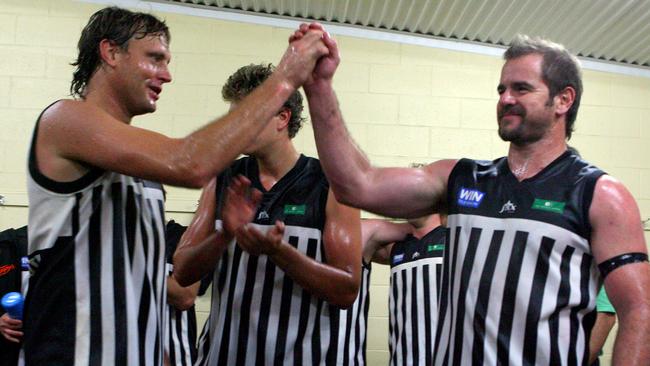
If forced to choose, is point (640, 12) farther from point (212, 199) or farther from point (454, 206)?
point (212, 199)

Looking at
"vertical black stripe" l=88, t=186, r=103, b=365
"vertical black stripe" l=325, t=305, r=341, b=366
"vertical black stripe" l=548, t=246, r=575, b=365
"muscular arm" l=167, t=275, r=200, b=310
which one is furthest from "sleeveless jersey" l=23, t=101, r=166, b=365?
"muscular arm" l=167, t=275, r=200, b=310

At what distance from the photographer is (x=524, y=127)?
91.7 inches

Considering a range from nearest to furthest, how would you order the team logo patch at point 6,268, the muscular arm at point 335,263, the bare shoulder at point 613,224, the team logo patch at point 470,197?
1. the bare shoulder at point 613,224
2. the team logo patch at point 470,197
3. the muscular arm at point 335,263
4. the team logo patch at point 6,268

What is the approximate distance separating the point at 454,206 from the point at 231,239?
0.82 m

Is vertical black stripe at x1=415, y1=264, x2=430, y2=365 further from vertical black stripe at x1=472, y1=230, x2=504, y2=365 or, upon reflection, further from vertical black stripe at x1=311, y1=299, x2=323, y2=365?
vertical black stripe at x1=472, y1=230, x2=504, y2=365

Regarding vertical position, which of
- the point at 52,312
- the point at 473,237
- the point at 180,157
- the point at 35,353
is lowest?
the point at 35,353

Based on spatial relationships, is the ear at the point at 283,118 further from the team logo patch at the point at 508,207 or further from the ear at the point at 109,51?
the team logo patch at the point at 508,207

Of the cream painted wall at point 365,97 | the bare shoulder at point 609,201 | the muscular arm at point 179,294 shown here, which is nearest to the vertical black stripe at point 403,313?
the cream painted wall at point 365,97

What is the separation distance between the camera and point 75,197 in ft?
6.11

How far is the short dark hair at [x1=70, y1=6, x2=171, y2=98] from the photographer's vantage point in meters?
2.14

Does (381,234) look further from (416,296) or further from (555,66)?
(555,66)

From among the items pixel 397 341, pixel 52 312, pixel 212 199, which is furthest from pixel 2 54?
pixel 52 312

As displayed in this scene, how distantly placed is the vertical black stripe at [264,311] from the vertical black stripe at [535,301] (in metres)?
0.95

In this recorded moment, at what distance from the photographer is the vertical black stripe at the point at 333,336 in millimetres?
2588
